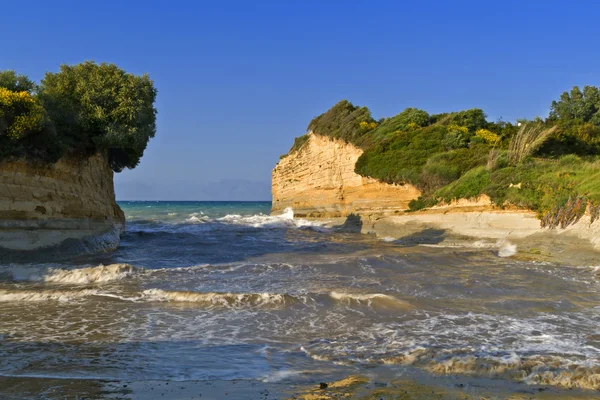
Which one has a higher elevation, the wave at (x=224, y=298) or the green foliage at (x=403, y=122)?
the green foliage at (x=403, y=122)

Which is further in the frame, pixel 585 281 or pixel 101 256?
pixel 101 256

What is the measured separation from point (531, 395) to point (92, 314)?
7.64 m

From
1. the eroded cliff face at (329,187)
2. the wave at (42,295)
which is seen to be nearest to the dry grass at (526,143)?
the eroded cliff face at (329,187)

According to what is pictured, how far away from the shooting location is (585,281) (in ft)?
41.4

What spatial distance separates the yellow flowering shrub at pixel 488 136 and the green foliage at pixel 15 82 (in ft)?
88.5

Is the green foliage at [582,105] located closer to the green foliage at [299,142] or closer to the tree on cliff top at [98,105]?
the green foliage at [299,142]

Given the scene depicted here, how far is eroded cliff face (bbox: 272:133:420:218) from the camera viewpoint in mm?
32875

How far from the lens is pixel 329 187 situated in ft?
134

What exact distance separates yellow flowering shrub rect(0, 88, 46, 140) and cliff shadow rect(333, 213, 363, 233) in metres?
20.2

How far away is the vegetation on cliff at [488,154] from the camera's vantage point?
19.1 metres

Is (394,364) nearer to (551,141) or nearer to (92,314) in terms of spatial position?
(92,314)

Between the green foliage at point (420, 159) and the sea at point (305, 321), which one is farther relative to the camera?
the green foliage at point (420, 159)

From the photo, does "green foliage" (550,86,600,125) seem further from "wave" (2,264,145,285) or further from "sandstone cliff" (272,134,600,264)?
"wave" (2,264,145,285)

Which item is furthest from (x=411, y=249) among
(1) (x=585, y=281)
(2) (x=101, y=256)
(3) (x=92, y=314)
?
(3) (x=92, y=314)
